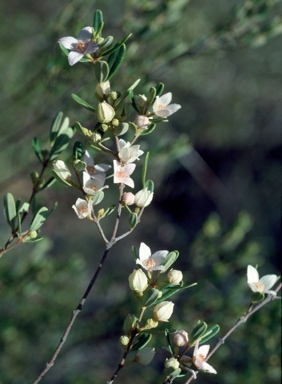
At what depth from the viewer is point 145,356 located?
88 centimetres

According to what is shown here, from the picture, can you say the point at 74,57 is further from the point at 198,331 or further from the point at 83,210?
the point at 198,331

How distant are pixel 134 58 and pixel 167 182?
5.62 metres

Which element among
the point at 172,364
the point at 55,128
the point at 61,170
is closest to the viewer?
the point at 172,364

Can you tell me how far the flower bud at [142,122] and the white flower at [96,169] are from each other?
86 mm

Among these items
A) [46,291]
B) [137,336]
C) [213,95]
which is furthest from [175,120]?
[137,336]

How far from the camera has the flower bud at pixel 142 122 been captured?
0.88 meters

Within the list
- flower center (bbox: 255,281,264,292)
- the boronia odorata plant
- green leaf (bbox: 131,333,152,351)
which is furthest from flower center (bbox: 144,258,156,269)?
flower center (bbox: 255,281,264,292)

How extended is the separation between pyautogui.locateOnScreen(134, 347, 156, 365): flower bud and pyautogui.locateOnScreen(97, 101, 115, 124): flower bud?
1.21 feet

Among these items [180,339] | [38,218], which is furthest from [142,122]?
[180,339]

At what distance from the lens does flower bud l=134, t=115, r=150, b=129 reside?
2.90ft

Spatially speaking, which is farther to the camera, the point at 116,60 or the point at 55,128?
the point at 55,128

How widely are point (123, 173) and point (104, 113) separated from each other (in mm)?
98

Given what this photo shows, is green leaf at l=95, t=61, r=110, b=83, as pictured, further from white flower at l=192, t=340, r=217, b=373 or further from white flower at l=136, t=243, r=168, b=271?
white flower at l=192, t=340, r=217, b=373

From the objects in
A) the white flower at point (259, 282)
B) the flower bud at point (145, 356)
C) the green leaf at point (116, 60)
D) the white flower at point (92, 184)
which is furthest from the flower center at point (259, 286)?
the green leaf at point (116, 60)
